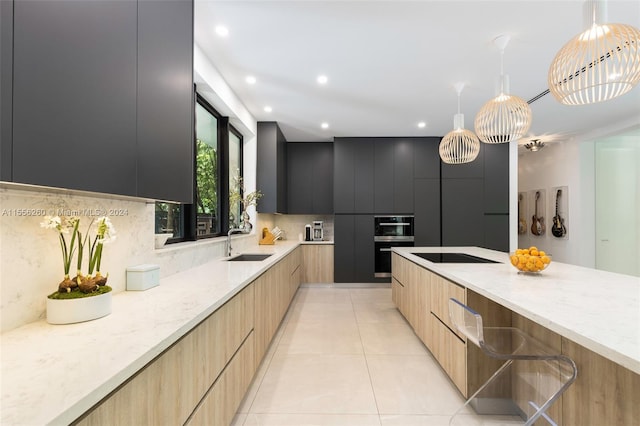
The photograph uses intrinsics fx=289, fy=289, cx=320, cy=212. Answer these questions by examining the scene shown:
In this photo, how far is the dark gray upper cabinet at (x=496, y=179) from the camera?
5.17 meters

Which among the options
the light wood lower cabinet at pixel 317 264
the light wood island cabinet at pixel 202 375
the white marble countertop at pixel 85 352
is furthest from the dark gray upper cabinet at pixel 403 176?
the white marble countertop at pixel 85 352

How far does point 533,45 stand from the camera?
2.48 m

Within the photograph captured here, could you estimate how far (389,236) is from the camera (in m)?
5.27

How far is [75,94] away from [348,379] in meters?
2.33

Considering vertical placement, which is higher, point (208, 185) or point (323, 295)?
point (208, 185)

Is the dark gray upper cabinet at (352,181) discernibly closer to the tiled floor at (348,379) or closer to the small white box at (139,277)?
the tiled floor at (348,379)

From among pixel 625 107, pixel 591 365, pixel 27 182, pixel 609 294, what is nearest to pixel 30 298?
pixel 27 182

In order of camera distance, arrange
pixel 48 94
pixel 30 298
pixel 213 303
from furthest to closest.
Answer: pixel 213 303 < pixel 30 298 < pixel 48 94

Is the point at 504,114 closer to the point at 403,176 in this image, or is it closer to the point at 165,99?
the point at 165,99

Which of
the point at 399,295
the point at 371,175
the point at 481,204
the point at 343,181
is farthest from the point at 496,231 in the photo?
the point at 343,181

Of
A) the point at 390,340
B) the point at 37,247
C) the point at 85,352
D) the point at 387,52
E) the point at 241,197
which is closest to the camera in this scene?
the point at 85,352

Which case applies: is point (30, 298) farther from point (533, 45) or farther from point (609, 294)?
point (533, 45)

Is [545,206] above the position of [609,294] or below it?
above

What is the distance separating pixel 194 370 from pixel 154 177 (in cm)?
89
